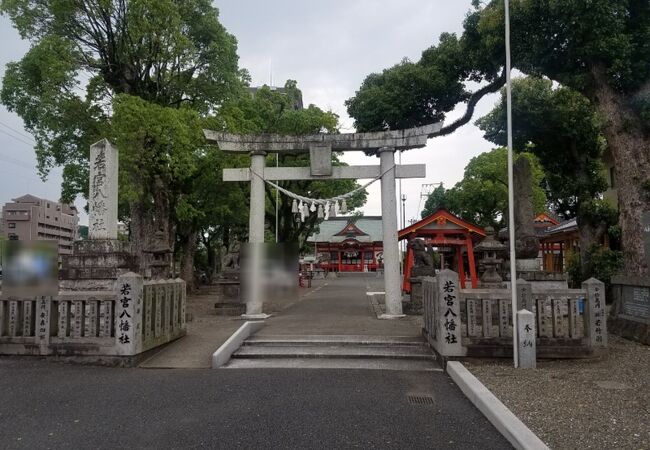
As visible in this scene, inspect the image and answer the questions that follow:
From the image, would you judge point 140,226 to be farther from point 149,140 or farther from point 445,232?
point 445,232

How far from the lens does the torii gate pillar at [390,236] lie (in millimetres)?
12938

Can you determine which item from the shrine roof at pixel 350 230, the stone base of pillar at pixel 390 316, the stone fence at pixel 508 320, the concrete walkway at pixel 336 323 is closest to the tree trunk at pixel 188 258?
the concrete walkway at pixel 336 323

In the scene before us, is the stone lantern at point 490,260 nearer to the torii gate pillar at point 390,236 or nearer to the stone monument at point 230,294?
the torii gate pillar at point 390,236

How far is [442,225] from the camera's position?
19.1 metres

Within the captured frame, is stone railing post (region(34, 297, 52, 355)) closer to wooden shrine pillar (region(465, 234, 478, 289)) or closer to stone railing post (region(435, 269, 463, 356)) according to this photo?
stone railing post (region(435, 269, 463, 356))

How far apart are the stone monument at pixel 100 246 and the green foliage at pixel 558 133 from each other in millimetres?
11857

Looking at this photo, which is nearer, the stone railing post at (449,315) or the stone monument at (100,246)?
the stone railing post at (449,315)

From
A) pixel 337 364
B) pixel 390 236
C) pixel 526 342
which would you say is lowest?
pixel 337 364

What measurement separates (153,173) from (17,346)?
10366mm

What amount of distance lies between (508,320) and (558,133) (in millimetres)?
10604

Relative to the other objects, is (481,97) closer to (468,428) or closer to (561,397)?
(561,397)

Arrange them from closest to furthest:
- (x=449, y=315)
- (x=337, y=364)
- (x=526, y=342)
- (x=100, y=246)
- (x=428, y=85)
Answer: (x=526, y=342) → (x=449, y=315) → (x=337, y=364) → (x=100, y=246) → (x=428, y=85)

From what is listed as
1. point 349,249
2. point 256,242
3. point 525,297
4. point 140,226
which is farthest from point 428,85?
point 349,249

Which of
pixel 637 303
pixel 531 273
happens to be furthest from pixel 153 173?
pixel 637 303
